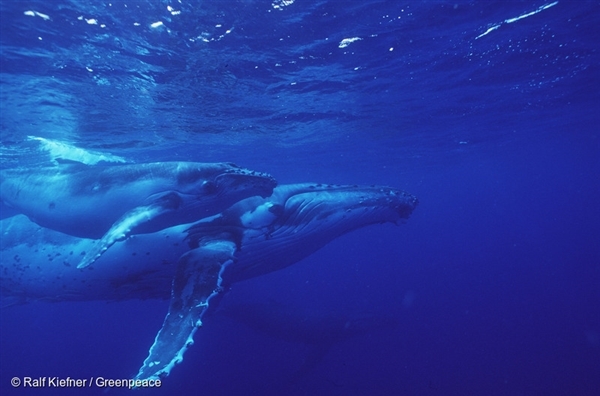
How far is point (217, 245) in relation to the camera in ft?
21.9

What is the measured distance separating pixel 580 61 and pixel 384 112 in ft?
29.7

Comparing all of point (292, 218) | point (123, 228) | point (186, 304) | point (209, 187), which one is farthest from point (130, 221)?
point (292, 218)

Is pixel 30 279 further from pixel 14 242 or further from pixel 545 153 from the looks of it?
pixel 545 153

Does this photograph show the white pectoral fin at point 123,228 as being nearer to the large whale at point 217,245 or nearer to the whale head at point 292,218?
the large whale at point 217,245

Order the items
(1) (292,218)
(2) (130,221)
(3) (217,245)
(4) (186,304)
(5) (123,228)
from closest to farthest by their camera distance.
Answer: (4) (186,304), (5) (123,228), (2) (130,221), (3) (217,245), (1) (292,218)

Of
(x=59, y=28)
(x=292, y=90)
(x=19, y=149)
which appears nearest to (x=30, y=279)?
(x=59, y=28)

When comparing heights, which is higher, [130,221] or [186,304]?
[130,221]

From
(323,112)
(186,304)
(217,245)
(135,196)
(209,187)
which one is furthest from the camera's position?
(323,112)

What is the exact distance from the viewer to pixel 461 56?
1442cm

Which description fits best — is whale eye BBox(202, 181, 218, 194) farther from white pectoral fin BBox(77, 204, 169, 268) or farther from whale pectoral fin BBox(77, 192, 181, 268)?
white pectoral fin BBox(77, 204, 169, 268)

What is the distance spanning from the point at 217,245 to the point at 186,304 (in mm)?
1471

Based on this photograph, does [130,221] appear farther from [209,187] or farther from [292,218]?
[292,218]

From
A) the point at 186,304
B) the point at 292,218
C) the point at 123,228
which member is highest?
the point at 123,228

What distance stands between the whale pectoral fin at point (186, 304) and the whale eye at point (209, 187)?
3.47 feet
